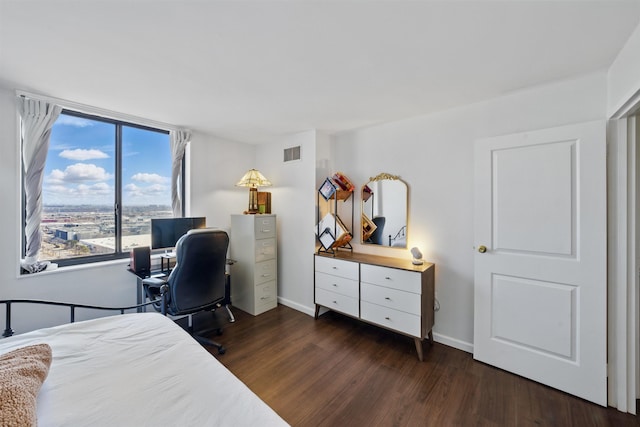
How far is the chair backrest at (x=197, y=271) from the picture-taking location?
2176mm

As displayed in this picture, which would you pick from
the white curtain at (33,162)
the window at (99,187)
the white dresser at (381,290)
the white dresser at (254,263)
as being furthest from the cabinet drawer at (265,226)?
the white curtain at (33,162)

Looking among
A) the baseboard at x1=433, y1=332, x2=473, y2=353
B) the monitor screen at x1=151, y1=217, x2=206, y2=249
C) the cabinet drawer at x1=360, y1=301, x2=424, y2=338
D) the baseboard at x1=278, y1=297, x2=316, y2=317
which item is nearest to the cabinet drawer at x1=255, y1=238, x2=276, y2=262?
the baseboard at x1=278, y1=297, x2=316, y2=317

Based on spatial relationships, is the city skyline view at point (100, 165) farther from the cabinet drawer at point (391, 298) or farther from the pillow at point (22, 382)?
the cabinet drawer at point (391, 298)

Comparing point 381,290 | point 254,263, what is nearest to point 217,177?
point 254,263

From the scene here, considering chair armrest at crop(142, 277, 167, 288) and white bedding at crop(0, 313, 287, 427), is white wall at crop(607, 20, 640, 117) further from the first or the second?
chair armrest at crop(142, 277, 167, 288)

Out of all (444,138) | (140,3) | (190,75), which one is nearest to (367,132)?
(444,138)

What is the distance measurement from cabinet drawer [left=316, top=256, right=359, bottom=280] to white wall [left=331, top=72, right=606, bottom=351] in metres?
0.46

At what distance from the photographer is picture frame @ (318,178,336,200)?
2981 mm

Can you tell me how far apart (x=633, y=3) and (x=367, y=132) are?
6.81 feet

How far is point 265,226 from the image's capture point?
331 cm

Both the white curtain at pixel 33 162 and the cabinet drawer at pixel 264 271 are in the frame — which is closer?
the white curtain at pixel 33 162

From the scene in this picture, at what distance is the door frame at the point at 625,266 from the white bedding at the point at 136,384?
7.70 ft

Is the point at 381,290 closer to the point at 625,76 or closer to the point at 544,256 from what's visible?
the point at 544,256

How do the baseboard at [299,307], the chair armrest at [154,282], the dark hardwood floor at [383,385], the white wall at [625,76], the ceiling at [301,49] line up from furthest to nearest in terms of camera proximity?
1. the baseboard at [299,307]
2. the chair armrest at [154,282]
3. the dark hardwood floor at [383,385]
4. the white wall at [625,76]
5. the ceiling at [301,49]
